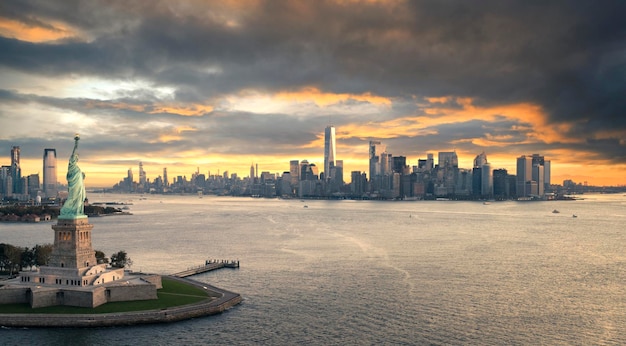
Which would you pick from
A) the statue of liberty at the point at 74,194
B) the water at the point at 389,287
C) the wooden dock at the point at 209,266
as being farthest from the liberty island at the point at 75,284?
the wooden dock at the point at 209,266

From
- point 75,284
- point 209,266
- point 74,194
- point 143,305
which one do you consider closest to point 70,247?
point 75,284

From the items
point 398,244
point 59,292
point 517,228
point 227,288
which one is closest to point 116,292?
point 59,292

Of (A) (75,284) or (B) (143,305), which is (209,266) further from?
(B) (143,305)

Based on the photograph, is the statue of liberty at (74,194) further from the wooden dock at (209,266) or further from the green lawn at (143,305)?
the wooden dock at (209,266)

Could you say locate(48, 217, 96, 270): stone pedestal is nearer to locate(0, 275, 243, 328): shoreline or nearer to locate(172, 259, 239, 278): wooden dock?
locate(0, 275, 243, 328): shoreline

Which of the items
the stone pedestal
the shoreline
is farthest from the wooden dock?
the shoreline

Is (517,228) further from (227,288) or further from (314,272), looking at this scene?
(227,288)
